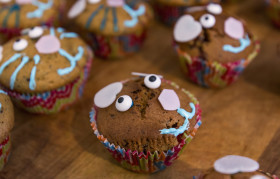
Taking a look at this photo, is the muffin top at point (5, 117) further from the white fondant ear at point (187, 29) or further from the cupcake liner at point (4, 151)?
the white fondant ear at point (187, 29)

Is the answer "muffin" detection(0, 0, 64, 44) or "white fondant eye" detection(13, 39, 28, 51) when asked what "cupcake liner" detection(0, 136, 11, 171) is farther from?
"muffin" detection(0, 0, 64, 44)

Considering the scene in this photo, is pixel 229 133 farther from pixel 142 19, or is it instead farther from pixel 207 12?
pixel 142 19

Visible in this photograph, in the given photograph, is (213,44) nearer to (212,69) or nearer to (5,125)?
(212,69)

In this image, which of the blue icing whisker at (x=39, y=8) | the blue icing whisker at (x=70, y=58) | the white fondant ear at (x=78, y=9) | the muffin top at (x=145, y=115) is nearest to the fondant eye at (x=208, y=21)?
the muffin top at (x=145, y=115)

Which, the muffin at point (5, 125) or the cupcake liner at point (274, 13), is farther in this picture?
the cupcake liner at point (274, 13)

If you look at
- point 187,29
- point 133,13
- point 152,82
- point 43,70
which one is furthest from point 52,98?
point 187,29

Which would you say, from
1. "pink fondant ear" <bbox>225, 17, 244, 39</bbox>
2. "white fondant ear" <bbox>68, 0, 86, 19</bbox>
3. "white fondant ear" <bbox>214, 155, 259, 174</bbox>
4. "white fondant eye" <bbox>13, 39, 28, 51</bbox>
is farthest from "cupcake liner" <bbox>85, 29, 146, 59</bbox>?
"white fondant ear" <bbox>214, 155, 259, 174</bbox>

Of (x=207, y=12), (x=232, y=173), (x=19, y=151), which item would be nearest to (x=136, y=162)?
(x=232, y=173)
